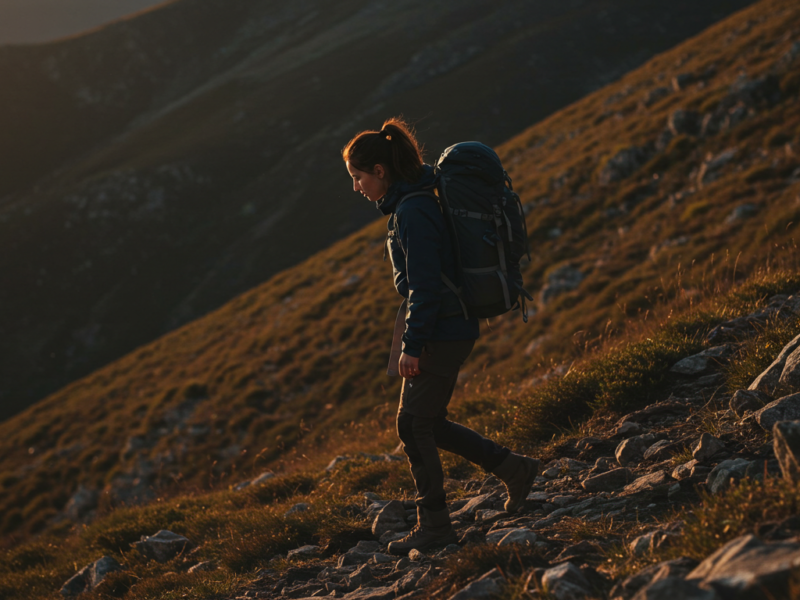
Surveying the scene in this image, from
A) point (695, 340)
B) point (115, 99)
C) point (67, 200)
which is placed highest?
point (115, 99)

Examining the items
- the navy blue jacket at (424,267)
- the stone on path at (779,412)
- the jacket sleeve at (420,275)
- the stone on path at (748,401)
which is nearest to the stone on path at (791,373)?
the stone on path at (748,401)

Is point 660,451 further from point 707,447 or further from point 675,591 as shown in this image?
point 675,591

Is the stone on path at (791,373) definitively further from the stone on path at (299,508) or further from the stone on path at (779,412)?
the stone on path at (299,508)

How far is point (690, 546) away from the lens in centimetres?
324

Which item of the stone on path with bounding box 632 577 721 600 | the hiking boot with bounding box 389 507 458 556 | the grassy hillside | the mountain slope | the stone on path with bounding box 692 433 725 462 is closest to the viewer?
the stone on path with bounding box 632 577 721 600

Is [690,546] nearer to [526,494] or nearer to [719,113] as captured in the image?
[526,494]

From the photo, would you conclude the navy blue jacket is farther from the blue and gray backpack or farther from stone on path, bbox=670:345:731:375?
stone on path, bbox=670:345:731:375

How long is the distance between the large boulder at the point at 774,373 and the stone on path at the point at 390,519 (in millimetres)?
3560

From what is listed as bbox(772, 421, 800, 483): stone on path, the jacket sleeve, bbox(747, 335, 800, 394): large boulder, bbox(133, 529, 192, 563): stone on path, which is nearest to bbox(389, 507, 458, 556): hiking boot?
the jacket sleeve

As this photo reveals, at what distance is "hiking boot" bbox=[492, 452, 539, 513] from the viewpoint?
5.20 meters

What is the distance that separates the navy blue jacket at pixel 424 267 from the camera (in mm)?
4520

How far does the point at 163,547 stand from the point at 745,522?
624 cm

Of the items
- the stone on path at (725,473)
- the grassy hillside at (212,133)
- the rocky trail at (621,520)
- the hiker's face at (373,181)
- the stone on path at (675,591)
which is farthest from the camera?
the grassy hillside at (212,133)

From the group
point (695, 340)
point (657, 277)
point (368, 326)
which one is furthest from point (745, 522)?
point (368, 326)
